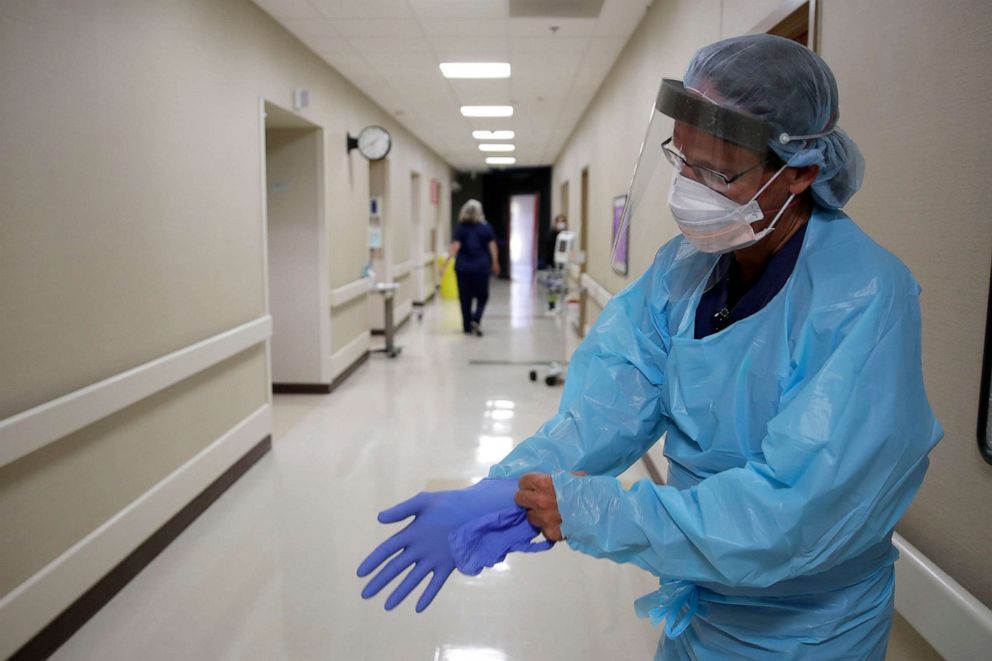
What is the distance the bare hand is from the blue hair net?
0.59 metres

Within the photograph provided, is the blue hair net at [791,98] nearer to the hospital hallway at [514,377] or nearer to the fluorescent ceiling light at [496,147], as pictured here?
the hospital hallway at [514,377]

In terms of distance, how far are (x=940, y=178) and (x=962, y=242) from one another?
5.9 inches

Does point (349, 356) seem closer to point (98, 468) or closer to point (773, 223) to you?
point (98, 468)

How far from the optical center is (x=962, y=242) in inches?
53.6

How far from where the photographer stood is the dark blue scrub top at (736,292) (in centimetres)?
106

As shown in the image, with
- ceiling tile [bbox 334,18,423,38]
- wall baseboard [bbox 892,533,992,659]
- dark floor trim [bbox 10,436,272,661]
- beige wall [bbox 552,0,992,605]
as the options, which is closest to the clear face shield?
beige wall [bbox 552,0,992,605]

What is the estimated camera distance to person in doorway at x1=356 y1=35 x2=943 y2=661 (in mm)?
865

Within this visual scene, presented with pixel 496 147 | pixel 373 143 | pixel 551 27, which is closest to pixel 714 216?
pixel 551 27

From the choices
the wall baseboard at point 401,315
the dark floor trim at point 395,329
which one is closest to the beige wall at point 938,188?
the dark floor trim at point 395,329

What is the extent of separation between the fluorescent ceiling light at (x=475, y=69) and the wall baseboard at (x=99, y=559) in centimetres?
397

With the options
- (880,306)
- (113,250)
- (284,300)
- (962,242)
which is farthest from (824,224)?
(284,300)

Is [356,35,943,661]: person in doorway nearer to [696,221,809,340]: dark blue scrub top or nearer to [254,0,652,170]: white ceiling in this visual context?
[696,221,809,340]: dark blue scrub top

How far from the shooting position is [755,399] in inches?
39.4

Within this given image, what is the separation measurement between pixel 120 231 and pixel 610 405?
2.38m
